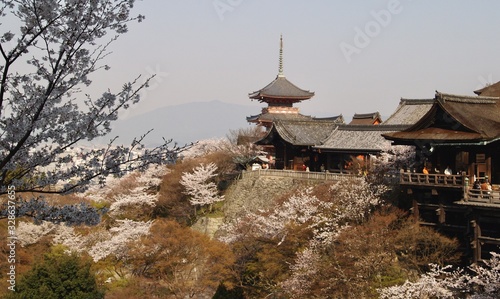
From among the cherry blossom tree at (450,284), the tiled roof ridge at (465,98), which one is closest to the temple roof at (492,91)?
the tiled roof ridge at (465,98)

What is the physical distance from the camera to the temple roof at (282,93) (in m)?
42.8

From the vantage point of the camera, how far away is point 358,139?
1073 inches

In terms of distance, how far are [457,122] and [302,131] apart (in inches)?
526

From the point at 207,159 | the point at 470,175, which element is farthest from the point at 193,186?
the point at 470,175

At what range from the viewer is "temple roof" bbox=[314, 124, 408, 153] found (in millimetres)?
25984

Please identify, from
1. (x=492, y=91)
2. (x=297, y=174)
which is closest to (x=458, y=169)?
(x=492, y=91)

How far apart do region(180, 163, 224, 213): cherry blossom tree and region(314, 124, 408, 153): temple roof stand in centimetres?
754

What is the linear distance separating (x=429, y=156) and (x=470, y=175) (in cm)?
205

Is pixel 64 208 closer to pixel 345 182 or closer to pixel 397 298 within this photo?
pixel 397 298

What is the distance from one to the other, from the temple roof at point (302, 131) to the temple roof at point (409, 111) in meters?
3.42

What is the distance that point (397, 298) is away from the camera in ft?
49.3

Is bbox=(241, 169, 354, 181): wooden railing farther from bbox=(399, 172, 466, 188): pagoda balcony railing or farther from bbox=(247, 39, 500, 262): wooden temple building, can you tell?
bbox=(399, 172, 466, 188): pagoda balcony railing

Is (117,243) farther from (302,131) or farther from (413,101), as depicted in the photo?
(413,101)

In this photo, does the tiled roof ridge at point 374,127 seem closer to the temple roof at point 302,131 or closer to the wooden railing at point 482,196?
the temple roof at point 302,131
